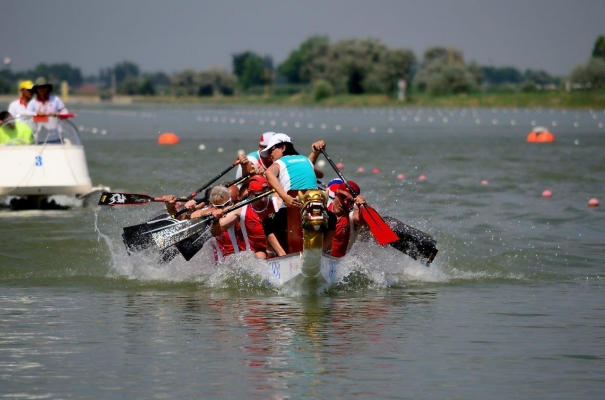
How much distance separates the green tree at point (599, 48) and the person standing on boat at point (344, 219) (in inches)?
3265

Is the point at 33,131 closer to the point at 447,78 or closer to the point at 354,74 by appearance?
the point at 447,78

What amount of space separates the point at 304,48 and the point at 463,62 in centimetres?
5600

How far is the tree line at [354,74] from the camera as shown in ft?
346

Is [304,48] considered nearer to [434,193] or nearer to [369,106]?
[369,106]

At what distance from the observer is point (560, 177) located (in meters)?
27.3

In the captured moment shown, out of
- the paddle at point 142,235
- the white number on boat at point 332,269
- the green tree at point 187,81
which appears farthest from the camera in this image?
the green tree at point 187,81

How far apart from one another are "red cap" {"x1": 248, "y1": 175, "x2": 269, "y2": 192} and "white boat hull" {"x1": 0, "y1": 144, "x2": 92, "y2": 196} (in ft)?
22.9

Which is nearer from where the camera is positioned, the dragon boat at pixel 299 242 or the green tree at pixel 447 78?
the dragon boat at pixel 299 242

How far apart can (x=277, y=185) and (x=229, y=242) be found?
1.39 meters

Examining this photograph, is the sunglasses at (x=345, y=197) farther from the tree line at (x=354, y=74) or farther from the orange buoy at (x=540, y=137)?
the tree line at (x=354, y=74)

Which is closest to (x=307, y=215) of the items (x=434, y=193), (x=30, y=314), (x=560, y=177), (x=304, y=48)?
(x=30, y=314)

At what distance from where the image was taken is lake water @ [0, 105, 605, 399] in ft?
29.0

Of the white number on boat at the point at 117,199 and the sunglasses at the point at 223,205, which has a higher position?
the sunglasses at the point at 223,205

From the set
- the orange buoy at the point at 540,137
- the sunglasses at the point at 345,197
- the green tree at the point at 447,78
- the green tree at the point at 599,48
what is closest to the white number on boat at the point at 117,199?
the sunglasses at the point at 345,197
